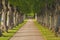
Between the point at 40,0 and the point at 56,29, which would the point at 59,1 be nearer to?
the point at 56,29

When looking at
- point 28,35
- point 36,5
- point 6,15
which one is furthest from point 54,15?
point 36,5

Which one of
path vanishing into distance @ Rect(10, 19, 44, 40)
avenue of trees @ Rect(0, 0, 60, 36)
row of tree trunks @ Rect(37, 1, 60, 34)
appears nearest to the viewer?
path vanishing into distance @ Rect(10, 19, 44, 40)

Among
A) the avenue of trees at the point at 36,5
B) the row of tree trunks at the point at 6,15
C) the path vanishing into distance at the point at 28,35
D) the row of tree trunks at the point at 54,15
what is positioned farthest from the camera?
the row of tree trunks at the point at 6,15

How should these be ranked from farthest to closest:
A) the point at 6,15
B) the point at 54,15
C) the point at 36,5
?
the point at 36,5
the point at 6,15
the point at 54,15

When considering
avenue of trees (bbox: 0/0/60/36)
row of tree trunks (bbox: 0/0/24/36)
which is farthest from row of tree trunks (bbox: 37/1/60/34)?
row of tree trunks (bbox: 0/0/24/36)

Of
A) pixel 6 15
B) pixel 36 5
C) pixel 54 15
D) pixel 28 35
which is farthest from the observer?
pixel 36 5

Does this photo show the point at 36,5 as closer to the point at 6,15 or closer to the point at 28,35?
the point at 6,15

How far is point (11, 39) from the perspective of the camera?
26641 millimetres

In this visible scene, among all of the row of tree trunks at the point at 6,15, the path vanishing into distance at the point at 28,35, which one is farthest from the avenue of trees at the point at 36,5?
the path vanishing into distance at the point at 28,35

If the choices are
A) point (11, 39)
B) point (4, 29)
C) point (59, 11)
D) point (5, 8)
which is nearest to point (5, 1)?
point (5, 8)

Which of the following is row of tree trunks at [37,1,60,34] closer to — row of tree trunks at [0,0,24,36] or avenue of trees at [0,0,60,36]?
avenue of trees at [0,0,60,36]

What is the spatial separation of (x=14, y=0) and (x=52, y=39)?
18593 mm

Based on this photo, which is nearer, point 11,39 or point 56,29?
point 11,39

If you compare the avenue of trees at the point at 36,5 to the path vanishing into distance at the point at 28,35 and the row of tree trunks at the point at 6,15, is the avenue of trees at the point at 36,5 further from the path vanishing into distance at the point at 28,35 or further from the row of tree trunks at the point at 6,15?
the path vanishing into distance at the point at 28,35
